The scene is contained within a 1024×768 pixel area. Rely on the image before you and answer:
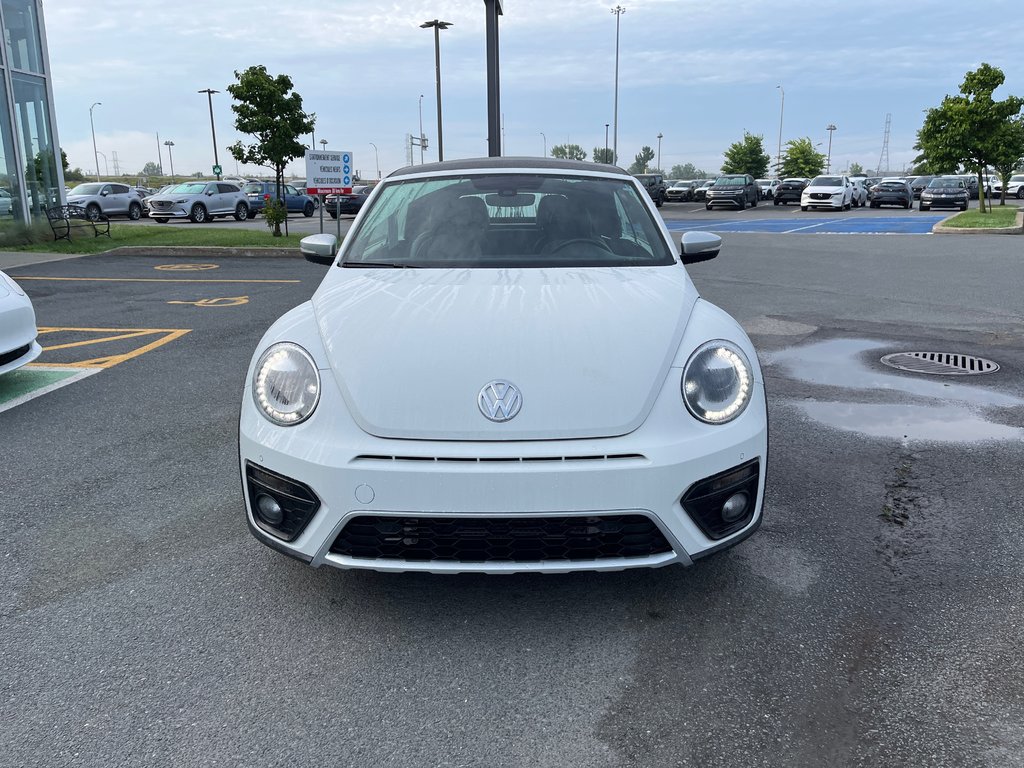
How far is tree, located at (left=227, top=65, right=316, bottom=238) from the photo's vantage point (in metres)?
19.3

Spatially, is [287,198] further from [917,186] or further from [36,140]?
[917,186]

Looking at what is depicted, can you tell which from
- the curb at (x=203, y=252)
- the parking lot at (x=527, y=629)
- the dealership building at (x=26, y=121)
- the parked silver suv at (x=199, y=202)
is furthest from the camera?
the parked silver suv at (x=199, y=202)

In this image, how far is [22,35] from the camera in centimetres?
1942

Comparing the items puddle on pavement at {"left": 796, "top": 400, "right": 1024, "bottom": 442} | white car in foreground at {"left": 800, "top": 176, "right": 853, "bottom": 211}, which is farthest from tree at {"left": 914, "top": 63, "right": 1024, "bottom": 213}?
puddle on pavement at {"left": 796, "top": 400, "right": 1024, "bottom": 442}

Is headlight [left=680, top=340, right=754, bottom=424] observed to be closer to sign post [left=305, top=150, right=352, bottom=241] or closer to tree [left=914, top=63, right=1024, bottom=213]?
sign post [left=305, top=150, right=352, bottom=241]

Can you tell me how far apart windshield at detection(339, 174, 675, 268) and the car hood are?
48 centimetres

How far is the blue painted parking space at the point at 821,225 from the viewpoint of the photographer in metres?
23.7

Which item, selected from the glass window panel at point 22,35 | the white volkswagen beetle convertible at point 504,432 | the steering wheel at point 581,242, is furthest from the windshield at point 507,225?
the glass window panel at point 22,35

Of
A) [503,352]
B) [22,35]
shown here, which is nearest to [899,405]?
[503,352]

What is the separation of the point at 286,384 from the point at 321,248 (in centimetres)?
165

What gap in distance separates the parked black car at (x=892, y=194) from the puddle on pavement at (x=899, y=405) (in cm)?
3614

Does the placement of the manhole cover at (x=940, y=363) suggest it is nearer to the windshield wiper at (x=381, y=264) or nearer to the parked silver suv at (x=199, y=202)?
the windshield wiper at (x=381, y=264)

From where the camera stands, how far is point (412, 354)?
2.76 meters

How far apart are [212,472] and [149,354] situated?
3.43 m
